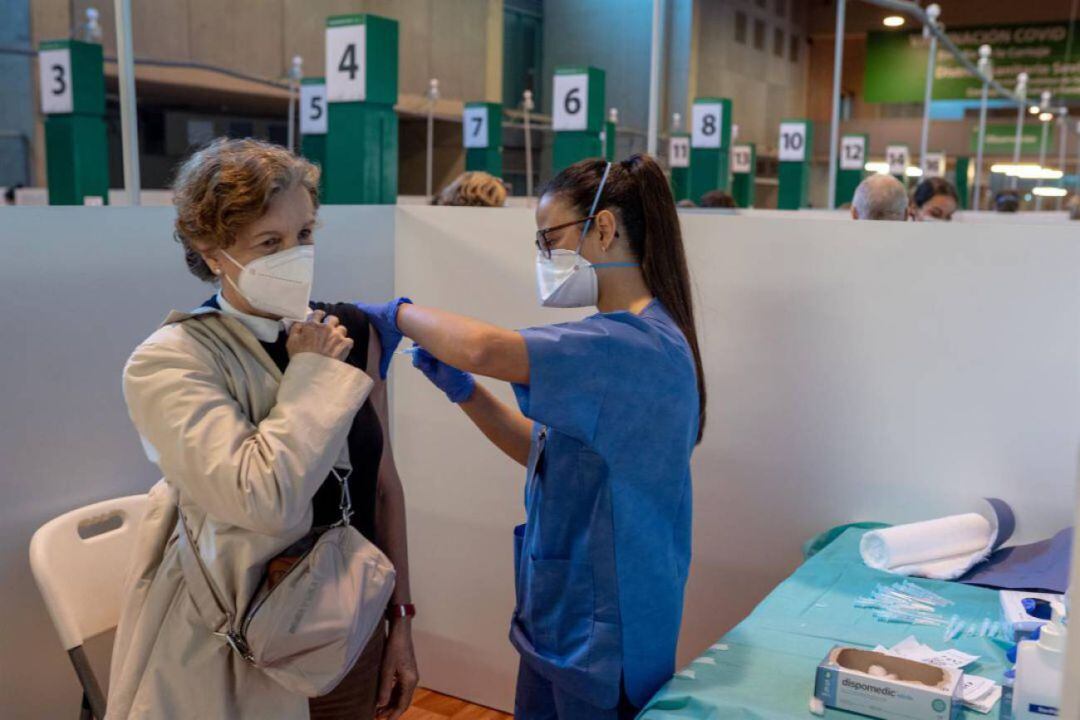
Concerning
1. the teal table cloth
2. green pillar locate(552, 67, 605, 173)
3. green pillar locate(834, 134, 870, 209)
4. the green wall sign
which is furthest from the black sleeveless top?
the green wall sign

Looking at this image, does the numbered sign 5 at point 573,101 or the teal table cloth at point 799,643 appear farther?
the numbered sign 5 at point 573,101

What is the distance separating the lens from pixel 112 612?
1786mm

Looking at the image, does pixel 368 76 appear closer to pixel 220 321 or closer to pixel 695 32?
pixel 220 321

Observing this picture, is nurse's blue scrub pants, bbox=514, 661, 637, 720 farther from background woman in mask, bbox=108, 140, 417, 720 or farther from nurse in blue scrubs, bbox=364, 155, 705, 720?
background woman in mask, bbox=108, 140, 417, 720

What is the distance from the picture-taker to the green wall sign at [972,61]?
13.9 meters

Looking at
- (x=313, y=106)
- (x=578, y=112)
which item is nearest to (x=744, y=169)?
(x=578, y=112)

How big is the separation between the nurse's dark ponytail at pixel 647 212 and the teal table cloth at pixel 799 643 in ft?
1.67

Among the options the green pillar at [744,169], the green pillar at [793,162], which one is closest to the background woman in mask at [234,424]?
the green pillar at [793,162]

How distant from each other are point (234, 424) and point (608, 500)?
1.84ft

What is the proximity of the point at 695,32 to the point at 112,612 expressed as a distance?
12.6 m

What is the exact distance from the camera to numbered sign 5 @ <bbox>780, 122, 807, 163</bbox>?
729 cm

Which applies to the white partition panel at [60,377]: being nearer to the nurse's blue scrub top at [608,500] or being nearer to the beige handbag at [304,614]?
the beige handbag at [304,614]

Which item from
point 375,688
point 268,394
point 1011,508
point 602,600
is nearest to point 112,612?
point 375,688

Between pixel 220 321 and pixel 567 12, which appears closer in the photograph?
pixel 220 321
